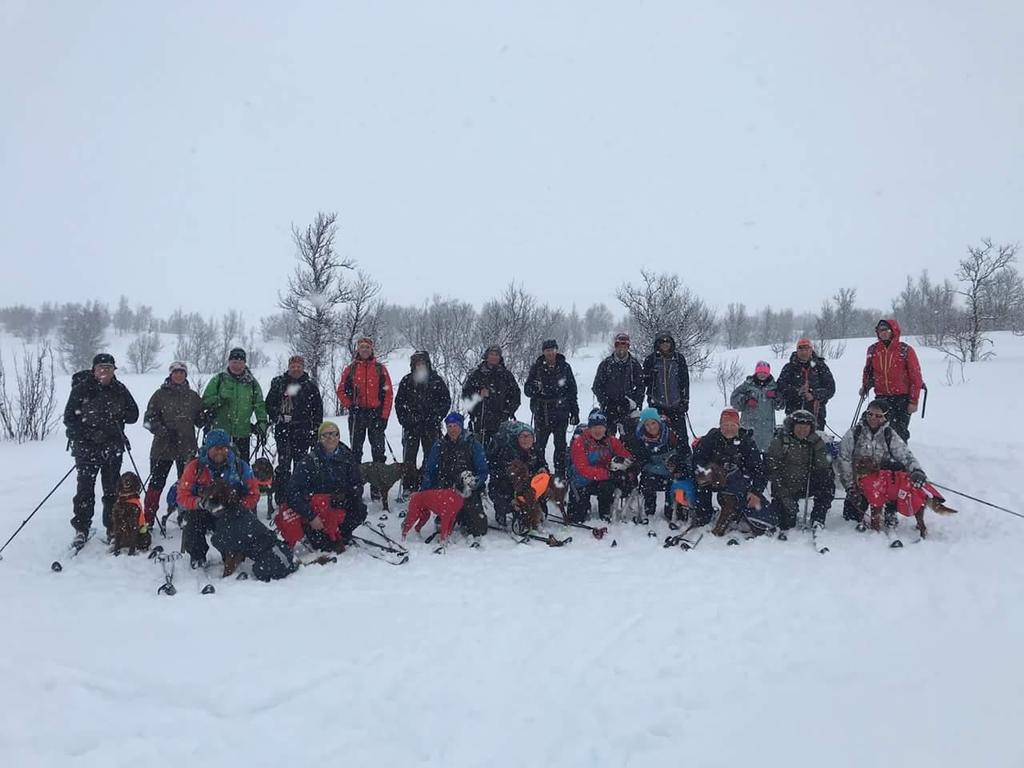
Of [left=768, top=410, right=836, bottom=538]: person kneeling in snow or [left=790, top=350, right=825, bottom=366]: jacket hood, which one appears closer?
[left=768, top=410, right=836, bottom=538]: person kneeling in snow

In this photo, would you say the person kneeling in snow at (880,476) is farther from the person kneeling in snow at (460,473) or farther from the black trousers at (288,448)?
the black trousers at (288,448)

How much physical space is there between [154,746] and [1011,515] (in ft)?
27.4

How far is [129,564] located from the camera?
5848mm

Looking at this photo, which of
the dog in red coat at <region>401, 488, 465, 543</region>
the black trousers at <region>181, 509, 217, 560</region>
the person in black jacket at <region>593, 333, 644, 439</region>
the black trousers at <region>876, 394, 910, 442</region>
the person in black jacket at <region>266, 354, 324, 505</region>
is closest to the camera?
the black trousers at <region>181, 509, 217, 560</region>

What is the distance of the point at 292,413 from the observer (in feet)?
24.5

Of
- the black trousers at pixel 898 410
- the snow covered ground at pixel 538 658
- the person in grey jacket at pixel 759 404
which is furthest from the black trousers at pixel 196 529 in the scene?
the black trousers at pixel 898 410

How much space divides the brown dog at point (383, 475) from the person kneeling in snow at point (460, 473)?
0.83m

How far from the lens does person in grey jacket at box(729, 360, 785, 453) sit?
799 centimetres

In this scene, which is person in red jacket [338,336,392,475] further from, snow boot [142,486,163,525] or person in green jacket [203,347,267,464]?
snow boot [142,486,163,525]

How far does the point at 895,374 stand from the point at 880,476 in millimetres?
1614

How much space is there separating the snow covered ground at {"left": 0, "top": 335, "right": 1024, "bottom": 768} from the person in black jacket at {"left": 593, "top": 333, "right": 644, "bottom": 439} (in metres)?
2.20

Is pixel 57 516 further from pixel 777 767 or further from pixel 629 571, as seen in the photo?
pixel 777 767

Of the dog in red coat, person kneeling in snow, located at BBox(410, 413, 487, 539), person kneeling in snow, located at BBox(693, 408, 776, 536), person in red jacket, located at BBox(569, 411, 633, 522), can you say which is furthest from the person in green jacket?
person kneeling in snow, located at BBox(693, 408, 776, 536)

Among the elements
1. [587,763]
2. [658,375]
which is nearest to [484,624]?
[587,763]
